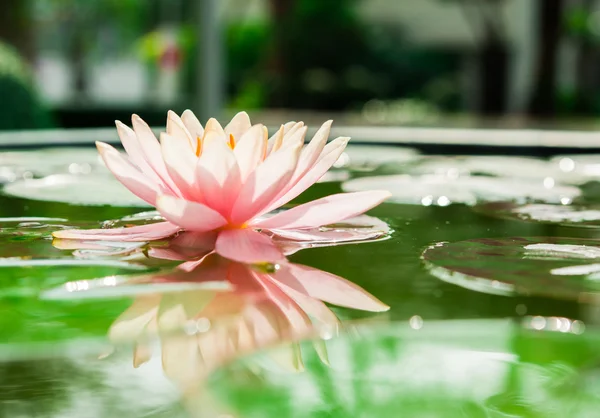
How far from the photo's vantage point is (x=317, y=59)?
1513cm

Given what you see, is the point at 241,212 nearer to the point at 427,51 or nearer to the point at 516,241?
the point at 516,241

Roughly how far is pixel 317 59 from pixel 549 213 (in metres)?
14.2

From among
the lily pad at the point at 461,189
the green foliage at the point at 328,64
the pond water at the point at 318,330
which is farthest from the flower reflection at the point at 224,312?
the green foliage at the point at 328,64

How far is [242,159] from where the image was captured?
0.79 m

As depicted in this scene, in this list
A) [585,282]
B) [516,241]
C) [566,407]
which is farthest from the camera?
[516,241]

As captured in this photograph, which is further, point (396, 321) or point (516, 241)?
point (516, 241)

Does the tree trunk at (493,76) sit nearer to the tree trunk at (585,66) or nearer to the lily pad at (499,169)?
the tree trunk at (585,66)

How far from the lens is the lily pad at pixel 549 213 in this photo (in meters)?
1.10

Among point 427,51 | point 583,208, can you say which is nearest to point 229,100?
point 427,51

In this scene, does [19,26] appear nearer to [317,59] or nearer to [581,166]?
[317,59]

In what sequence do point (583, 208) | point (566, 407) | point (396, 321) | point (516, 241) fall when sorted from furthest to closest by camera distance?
point (583, 208), point (516, 241), point (396, 321), point (566, 407)

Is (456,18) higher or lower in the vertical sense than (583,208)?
higher

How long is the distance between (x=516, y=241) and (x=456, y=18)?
1653cm

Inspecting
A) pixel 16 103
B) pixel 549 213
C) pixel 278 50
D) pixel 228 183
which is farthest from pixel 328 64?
pixel 228 183
